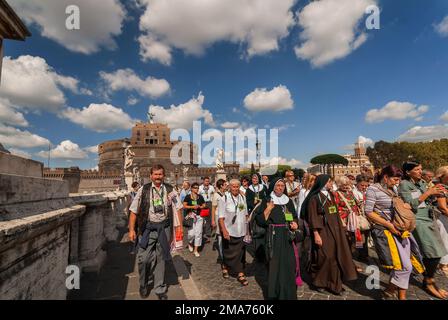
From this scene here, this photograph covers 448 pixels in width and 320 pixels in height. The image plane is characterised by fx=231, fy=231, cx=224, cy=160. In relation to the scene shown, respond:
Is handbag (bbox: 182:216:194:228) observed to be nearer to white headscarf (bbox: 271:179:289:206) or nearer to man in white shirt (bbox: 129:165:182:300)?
man in white shirt (bbox: 129:165:182:300)

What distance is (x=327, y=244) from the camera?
3957 millimetres

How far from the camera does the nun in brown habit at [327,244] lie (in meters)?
3.87

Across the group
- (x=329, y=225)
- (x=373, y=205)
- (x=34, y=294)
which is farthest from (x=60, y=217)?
(x=373, y=205)

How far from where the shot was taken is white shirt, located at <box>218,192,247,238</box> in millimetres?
4703

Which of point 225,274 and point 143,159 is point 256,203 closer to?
point 225,274

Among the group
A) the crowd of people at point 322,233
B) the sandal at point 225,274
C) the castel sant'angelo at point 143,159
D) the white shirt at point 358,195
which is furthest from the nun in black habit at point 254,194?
the castel sant'angelo at point 143,159

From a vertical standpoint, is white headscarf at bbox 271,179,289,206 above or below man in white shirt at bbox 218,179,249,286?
above

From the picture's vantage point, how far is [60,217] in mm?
2326

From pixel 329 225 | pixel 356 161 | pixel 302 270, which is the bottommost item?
pixel 302 270

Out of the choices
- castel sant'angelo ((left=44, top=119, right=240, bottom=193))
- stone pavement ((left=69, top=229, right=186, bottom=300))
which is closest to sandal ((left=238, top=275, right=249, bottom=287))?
stone pavement ((left=69, top=229, right=186, bottom=300))

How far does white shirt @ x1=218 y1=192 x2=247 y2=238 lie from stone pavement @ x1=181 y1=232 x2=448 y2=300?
914 millimetres

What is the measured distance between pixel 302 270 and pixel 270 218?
81.8 inches

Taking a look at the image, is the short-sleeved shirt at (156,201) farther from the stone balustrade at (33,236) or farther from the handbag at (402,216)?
the handbag at (402,216)
